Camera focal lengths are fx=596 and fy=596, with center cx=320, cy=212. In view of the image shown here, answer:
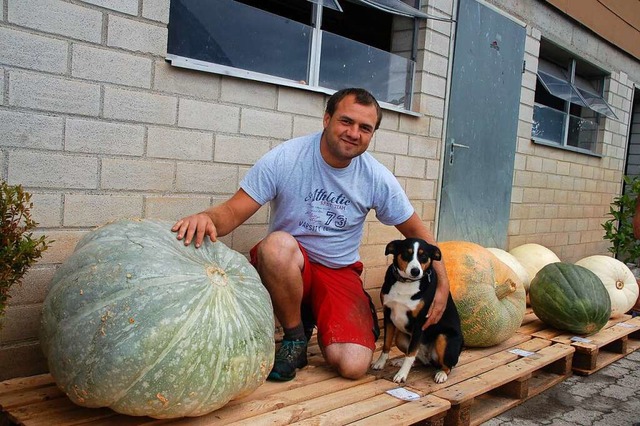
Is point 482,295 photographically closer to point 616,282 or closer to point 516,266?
point 516,266

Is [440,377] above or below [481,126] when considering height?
below

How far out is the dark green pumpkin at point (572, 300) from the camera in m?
4.34

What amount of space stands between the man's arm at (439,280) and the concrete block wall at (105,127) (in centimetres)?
103

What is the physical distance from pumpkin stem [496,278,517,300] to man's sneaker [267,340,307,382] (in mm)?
1543

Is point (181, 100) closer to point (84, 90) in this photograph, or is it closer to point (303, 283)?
point (84, 90)

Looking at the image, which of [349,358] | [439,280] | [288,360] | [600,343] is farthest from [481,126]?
[288,360]

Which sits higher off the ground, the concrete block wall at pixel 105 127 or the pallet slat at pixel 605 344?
the concrete block wall at pixel 105 127

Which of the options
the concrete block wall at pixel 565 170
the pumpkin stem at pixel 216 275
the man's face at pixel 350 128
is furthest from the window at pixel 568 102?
the pumpkin stem at pixel 216 275

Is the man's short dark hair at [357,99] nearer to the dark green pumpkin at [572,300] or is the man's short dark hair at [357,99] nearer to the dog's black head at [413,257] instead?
the dog's black head at [413,257]

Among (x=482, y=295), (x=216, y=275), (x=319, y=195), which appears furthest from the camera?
(x=482, y=295)

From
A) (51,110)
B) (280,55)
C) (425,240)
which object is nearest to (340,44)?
(280,55)

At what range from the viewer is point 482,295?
12.4 ft

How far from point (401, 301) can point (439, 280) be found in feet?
0.79

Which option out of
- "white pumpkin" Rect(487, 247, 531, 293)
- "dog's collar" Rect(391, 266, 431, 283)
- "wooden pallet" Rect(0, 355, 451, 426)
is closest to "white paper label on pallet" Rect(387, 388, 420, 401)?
"wooden pallet" Rect(0, 355, 451, 426)
